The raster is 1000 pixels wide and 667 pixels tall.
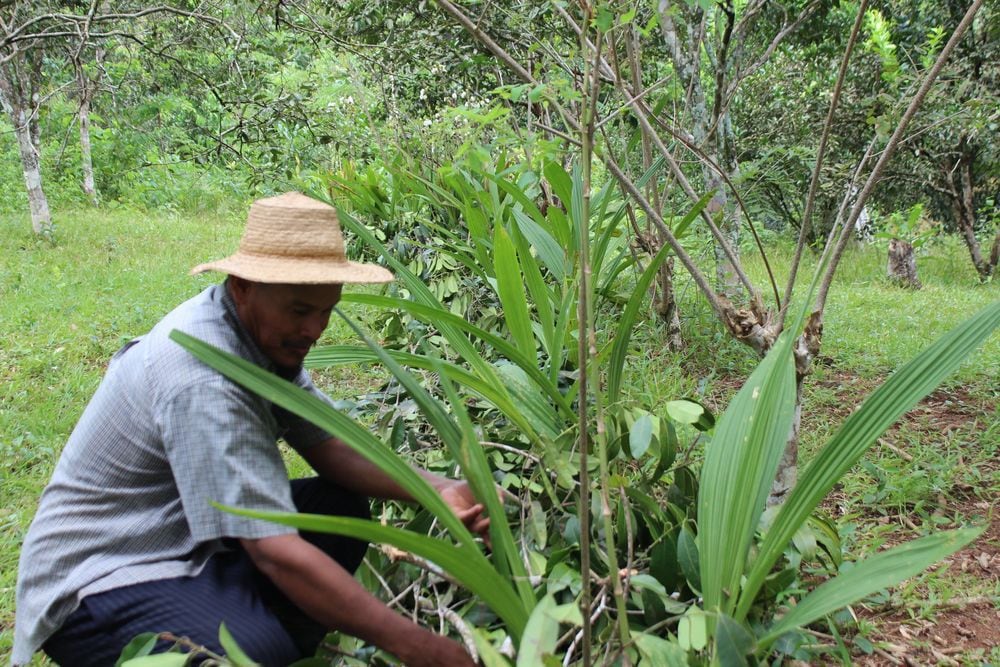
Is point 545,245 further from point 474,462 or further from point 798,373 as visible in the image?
point 474,462

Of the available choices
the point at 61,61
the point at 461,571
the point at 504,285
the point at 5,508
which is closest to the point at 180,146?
the point at 61,61

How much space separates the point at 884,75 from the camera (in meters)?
2.44

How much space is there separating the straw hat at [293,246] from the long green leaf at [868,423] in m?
0.87

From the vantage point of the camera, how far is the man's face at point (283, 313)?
1476mm

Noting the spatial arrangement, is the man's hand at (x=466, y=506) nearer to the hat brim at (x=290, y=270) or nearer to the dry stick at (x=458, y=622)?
the dry stick at (x=458, y=622)

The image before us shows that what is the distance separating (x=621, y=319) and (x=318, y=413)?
104cm

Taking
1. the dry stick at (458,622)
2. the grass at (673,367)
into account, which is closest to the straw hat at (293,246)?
the dry stick at (458,622)

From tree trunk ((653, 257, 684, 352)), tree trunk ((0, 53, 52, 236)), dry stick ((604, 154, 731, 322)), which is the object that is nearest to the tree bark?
tree trunk ((653, 257, 684, 352))

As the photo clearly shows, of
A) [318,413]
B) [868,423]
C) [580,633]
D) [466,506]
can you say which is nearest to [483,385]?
[466,506]

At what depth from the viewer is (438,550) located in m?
1.21

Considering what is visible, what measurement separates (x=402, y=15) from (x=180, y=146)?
865cm

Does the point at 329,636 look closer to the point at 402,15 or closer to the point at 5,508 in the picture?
the point at 5,508

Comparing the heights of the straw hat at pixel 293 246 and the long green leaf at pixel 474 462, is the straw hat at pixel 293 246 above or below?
above

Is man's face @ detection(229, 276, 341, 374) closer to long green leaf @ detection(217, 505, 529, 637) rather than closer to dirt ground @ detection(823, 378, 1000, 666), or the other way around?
long green leaf @ detection(217, 505, 529, 637)
